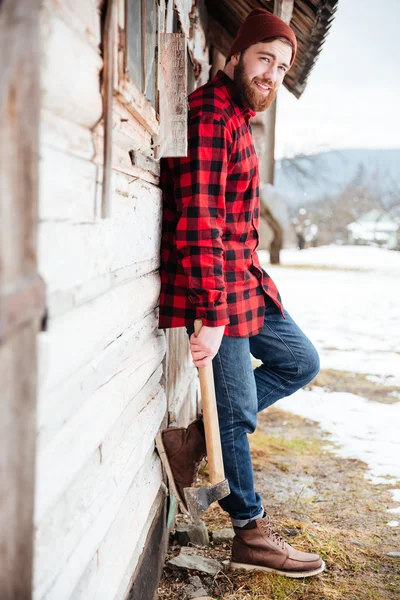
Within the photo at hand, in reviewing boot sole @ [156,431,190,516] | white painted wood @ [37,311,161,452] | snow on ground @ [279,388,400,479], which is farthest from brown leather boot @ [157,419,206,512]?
snow on ground @ [279,388,400,479]

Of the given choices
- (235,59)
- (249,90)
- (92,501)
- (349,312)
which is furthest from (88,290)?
(349,312)

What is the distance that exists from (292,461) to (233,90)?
2.66 m

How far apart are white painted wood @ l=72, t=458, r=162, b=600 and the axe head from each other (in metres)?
0.16

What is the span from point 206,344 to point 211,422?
354mm

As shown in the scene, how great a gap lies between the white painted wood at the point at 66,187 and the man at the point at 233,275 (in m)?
0.85

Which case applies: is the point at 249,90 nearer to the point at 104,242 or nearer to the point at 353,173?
the point at 104,242

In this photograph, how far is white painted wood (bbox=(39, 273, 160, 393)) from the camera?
1.23m

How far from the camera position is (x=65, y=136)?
1.27 meters

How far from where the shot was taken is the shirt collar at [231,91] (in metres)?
2.47

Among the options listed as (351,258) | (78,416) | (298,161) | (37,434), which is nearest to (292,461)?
(78,416)

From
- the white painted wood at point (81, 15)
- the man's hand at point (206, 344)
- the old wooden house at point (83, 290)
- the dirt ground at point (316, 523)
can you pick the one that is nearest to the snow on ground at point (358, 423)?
the dirt ground at point (316, 523)

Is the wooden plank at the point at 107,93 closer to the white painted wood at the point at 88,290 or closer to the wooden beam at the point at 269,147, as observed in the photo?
the white painted wood at the point at 88,290

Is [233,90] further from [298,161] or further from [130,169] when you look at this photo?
[298,161]

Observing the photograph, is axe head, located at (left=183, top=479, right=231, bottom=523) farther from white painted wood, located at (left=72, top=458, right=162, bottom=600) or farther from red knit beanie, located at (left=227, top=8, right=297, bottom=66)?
red knit beanie, located at (left=227, top=8, right=297, bottom=66)
